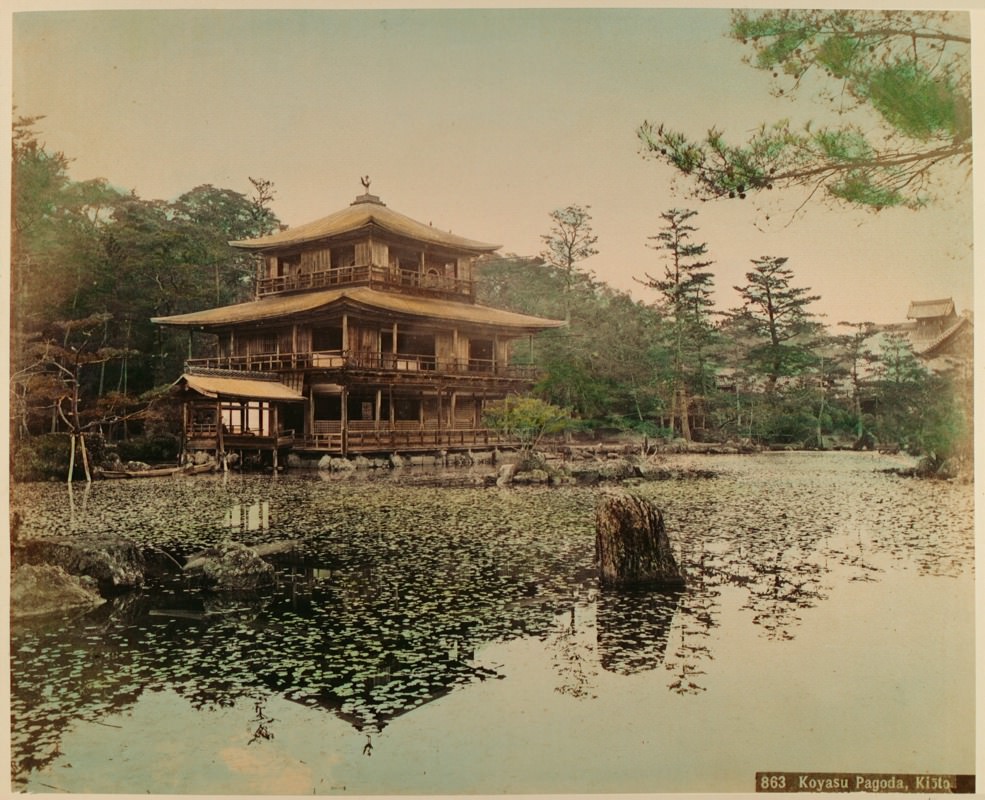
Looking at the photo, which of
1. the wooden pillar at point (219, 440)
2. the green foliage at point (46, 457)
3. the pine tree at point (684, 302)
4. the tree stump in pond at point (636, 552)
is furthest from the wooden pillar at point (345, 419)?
the tree stump in pond at point (636, 552)

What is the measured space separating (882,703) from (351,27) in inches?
199

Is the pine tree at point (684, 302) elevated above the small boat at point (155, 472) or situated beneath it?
elevated above

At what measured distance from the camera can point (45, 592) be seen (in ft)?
12.9

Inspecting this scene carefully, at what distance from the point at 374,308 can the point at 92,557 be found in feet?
13.0

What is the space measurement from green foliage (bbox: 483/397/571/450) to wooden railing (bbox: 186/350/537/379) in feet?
1.00

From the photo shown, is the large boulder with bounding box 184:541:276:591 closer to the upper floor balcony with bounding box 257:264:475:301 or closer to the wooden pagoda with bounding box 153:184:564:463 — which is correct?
the wooden pagoda with bounding box 153:184:564:463

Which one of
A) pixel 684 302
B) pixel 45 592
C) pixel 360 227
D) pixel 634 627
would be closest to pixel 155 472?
pixel 45 592

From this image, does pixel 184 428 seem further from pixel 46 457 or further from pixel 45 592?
pixel 45 592

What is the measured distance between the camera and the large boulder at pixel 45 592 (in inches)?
153

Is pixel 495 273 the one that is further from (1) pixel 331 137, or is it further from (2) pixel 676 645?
(2) pixel 676 645

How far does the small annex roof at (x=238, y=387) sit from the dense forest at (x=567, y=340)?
0.22m

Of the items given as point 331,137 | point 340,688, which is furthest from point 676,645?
point 331,137

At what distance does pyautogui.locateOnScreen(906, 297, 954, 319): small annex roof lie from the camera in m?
4.32

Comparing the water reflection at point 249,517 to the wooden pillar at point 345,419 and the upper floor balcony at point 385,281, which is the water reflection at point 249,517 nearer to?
the wooden pillar at point 345,419
